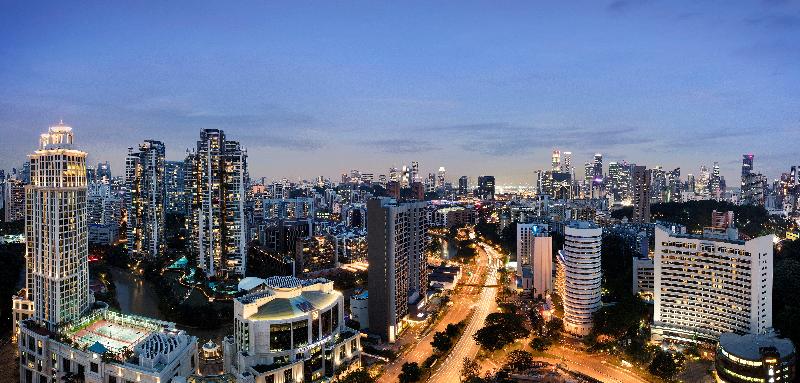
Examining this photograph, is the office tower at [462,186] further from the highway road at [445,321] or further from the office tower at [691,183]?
the highway road at [445,321]

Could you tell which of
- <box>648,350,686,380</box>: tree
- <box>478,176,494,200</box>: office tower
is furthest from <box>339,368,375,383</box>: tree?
<box>478,176,494,200</box>: office tower

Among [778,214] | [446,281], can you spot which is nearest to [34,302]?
[446,281]

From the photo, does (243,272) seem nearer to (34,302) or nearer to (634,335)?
(34,302)

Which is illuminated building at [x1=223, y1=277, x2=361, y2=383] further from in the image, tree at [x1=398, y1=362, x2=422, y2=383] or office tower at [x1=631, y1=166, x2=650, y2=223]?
office tower at [x1=631, y1=166, x2=650, y2=223]

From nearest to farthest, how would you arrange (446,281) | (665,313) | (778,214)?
(665,313), (446,281), (778,214)

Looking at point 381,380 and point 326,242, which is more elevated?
point 326,242
